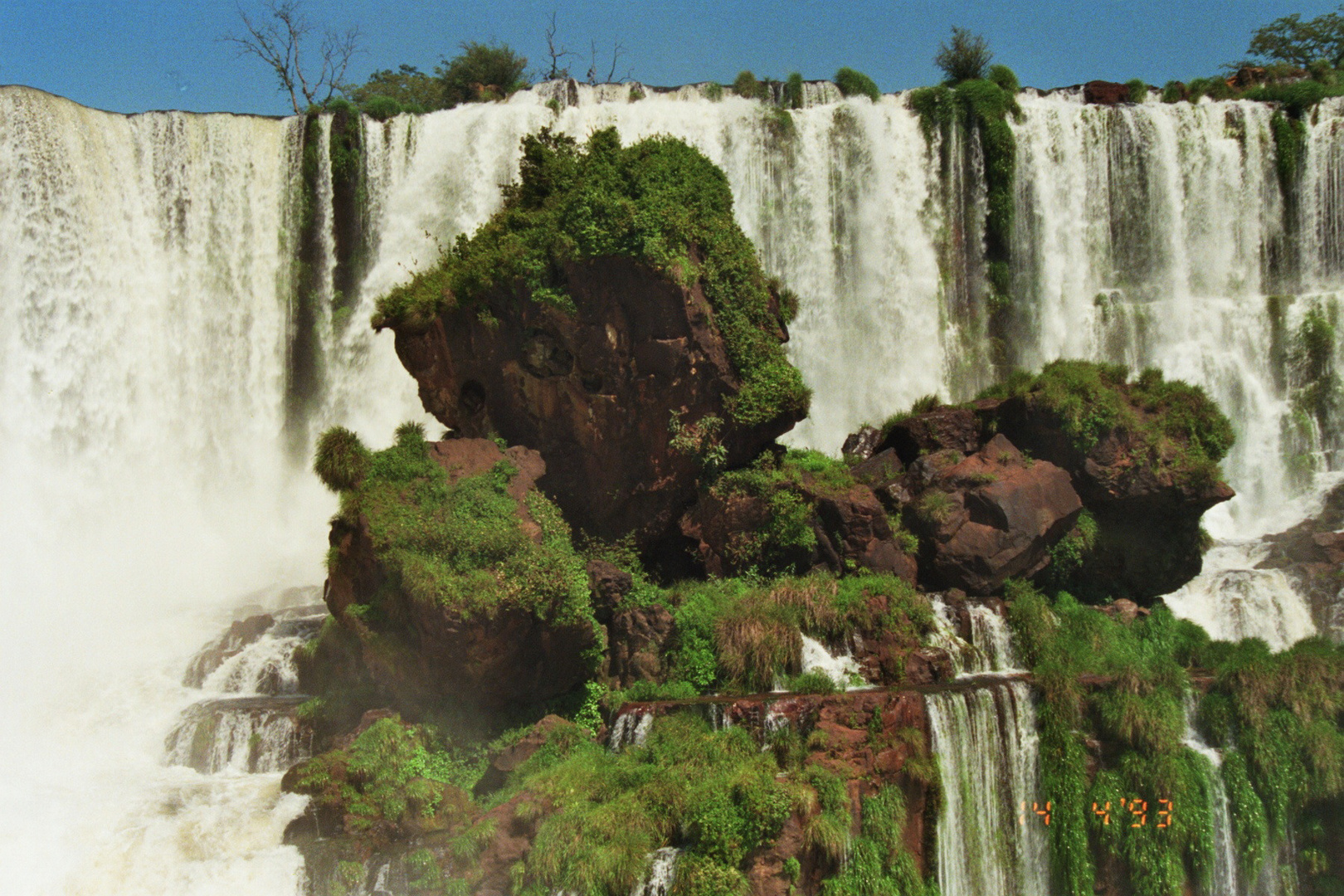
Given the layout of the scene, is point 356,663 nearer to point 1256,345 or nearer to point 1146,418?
point 1146,418

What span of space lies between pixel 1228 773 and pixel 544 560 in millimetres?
8511

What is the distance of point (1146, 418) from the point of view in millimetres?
17516

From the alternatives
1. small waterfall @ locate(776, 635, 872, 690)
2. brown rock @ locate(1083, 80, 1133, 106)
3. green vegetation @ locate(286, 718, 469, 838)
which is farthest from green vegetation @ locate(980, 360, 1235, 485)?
brown rock @ locate(1083, 80, 1133, 106)

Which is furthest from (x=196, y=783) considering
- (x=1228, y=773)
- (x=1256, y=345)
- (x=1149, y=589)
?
(x=1256, y=345)

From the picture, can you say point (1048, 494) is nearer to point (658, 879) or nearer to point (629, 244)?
point (629, 244)

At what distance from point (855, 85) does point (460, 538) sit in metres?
17.7

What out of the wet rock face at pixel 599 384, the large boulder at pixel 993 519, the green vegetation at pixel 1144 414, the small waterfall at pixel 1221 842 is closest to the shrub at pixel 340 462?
the wet rock face at pixel 599 384

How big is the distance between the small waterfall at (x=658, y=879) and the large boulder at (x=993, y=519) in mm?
6569

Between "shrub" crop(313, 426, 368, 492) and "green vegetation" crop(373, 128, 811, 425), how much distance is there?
2274mm

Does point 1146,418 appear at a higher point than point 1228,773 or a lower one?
higher

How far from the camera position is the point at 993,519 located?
1639 centimetres

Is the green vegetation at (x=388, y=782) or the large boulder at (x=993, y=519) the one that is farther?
the large boulder at (x=993, y=519)

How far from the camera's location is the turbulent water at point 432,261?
24.0m

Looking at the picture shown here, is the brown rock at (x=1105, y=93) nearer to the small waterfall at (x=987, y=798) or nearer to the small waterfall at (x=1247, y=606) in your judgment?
the small waterfall at (x=1247, y=606)
